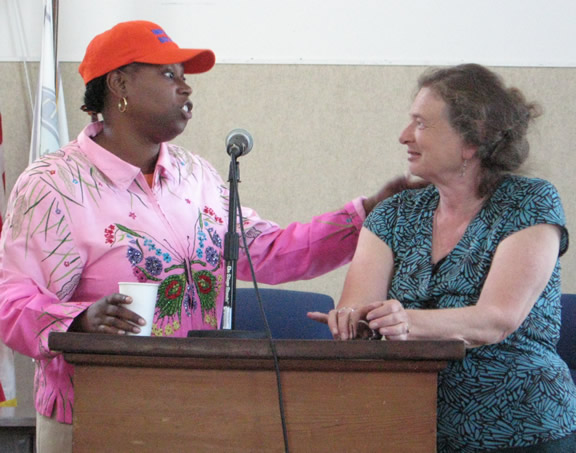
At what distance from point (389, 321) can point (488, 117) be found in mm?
622

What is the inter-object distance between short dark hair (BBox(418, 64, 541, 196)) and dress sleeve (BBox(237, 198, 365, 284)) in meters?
0.50

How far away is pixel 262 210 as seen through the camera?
3.26 meters

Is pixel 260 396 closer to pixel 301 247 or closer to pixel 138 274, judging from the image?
pixel 138 274

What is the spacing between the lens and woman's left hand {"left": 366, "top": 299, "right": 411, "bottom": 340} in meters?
1.35

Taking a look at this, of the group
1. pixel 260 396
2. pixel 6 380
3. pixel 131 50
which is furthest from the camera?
pixel 6 380

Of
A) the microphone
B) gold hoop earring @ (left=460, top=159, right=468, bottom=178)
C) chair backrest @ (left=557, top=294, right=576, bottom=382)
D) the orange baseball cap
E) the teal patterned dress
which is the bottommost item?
chair backrest @ (left=557, top=294, right=576, bottom=382)

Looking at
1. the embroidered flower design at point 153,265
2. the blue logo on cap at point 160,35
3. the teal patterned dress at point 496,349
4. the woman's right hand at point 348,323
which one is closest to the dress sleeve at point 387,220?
the teal patterned dress at point 496,349

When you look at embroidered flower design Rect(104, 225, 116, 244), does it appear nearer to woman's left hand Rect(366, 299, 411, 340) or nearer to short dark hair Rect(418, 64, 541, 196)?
woman's left hand Rect(366, 299, 411, 340)

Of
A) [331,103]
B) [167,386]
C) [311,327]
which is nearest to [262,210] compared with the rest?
[331,103]

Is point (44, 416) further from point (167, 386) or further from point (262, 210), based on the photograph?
point (262, 210)

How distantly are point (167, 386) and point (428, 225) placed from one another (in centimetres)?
84

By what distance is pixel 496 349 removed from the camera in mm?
1520

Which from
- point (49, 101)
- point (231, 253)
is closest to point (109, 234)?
point (231, 253)

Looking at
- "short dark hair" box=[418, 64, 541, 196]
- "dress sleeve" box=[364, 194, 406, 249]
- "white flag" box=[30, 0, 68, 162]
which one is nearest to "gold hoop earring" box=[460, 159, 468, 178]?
"short dark hair" box=[418, 64, 541, 196]
